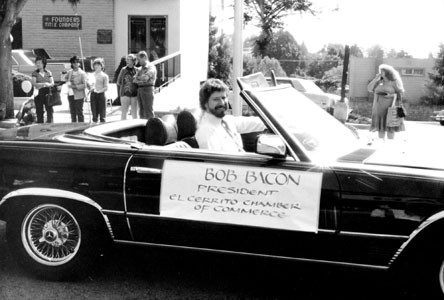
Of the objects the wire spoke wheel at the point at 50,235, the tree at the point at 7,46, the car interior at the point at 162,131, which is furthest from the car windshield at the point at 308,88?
the wire spoke wheel at the point at 50,235

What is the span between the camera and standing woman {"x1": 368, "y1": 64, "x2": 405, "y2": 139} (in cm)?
1049

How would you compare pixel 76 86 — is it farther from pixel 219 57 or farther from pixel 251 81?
pixel 219 57

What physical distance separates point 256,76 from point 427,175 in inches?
59.6

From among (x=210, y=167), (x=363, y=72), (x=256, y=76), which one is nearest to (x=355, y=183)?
(x=210, y=167)

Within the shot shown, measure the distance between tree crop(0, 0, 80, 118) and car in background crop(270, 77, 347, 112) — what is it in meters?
8.27

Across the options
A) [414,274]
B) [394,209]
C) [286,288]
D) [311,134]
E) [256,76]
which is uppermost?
[256,76]

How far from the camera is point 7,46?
14.5m

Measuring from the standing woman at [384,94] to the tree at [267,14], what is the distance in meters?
35.8

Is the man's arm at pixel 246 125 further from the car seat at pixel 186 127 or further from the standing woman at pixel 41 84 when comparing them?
the standing woman at pixel 41 84

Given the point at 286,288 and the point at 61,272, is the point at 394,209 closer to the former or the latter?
the point at 286,288

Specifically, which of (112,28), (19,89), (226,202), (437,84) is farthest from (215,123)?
(437,84)

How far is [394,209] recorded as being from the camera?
3564mm

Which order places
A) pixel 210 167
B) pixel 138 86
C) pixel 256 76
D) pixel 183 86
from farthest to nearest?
1. pixel 183 86
2. pixel 138 86
3. pixel 256 76
4. pixel 210 167

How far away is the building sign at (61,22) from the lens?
24.0m
